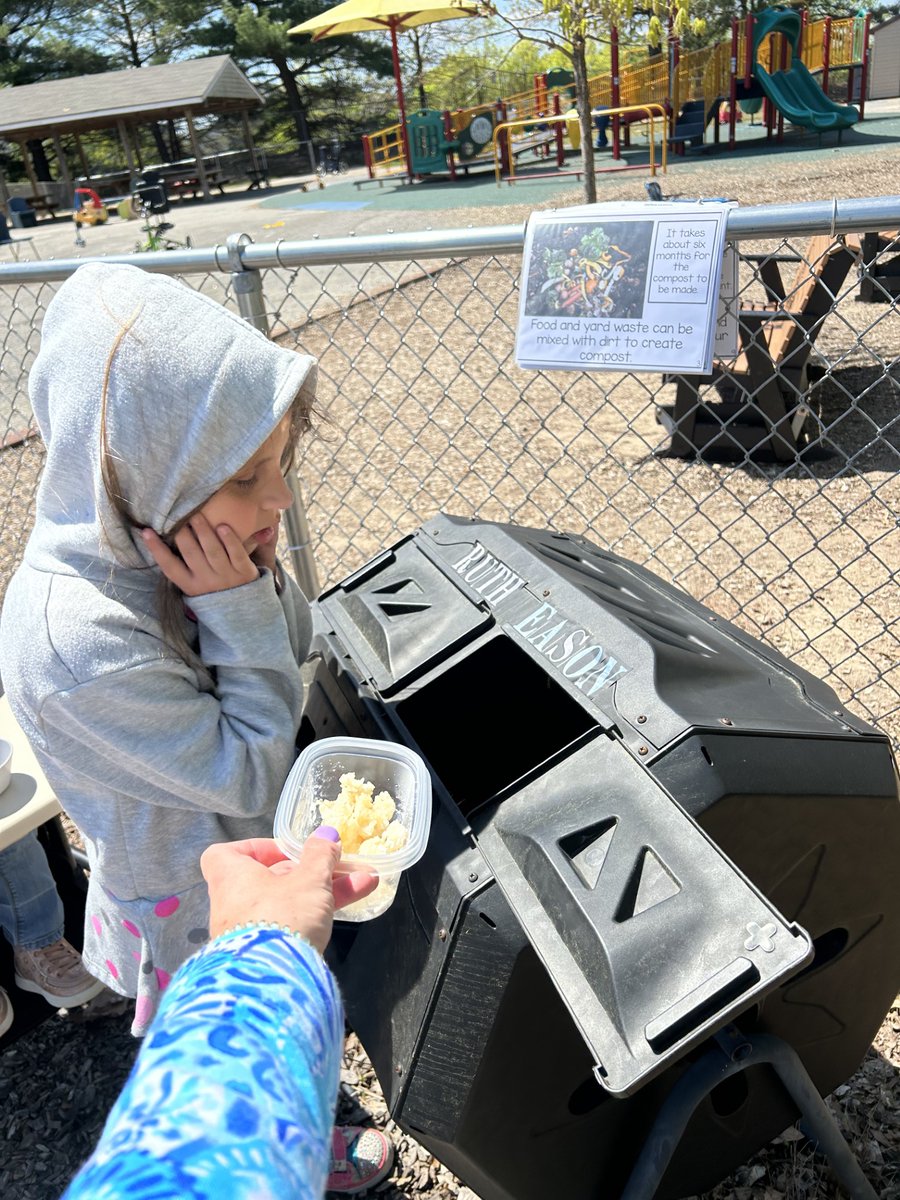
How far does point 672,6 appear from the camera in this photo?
29.6ft

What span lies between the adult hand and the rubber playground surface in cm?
1490

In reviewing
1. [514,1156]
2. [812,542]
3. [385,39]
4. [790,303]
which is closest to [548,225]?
[514,1156]

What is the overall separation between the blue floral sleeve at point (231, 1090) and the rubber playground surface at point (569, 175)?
50.0ft

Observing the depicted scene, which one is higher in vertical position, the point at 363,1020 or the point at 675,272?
the point at 675,272

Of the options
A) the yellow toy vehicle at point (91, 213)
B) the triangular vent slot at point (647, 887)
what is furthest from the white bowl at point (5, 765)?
the yellow toy vehicle at point (91, 213)

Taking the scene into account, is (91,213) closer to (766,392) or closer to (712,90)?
(712,90)

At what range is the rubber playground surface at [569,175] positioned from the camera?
1764 centimetres

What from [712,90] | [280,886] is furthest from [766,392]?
[712,90]

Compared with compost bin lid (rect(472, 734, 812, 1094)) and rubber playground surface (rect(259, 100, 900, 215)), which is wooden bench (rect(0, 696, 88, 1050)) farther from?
rubber playground surface (rect(259, 100, 900, 215))

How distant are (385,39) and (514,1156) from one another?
47.3 metres

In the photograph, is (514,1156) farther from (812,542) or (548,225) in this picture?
(812,542)

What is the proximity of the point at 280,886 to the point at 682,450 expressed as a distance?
464 cm

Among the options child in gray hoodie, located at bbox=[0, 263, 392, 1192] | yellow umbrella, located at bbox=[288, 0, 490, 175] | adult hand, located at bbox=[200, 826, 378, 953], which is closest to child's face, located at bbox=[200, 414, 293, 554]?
child in gray hoodie, located at bbox=[0, 263, 392, 1192]

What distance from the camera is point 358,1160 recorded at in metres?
1.89
